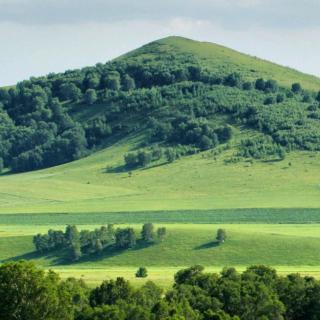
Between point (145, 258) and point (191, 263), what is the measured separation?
22.2 ft

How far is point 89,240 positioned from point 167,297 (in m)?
62.8

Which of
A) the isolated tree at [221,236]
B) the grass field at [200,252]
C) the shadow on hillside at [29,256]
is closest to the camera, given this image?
the grass field at [200,252]

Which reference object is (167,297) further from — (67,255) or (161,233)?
(161,233)

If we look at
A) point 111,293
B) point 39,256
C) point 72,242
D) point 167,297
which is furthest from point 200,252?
point 111,293

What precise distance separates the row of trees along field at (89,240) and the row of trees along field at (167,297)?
47718 mm

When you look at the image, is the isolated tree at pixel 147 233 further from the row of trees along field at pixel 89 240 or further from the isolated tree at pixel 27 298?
the isolated tree at pixel 27 298

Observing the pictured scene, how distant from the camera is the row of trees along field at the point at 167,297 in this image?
8425 centimetres

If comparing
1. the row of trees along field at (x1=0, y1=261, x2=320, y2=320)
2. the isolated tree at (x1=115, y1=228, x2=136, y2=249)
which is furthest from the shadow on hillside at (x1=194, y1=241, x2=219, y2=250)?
the row of trees along field at (x1=0, y1=261, x2=320, y2=320)

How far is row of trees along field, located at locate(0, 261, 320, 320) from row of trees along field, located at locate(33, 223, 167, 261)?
47718 millimetres

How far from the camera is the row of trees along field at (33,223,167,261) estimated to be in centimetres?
15688

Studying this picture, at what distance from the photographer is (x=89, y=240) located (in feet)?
521

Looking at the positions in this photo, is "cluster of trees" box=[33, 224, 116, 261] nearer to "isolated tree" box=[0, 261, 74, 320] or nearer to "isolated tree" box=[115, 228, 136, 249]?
"isolated tree" box=[115, 228, 136, 249]

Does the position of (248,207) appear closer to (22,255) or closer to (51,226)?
(51,226)

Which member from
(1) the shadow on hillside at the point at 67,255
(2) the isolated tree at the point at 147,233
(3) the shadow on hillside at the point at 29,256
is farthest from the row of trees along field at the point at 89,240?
(3) the shadow on hillside at the point at 29,256
